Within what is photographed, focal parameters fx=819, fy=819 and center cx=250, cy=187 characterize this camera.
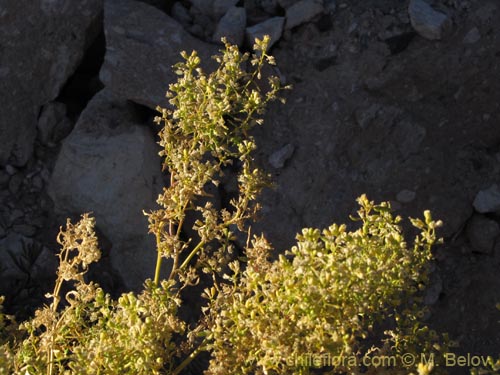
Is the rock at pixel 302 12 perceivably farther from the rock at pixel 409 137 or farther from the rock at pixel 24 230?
the rock at pixel 24 230

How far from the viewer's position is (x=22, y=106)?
4.54 m

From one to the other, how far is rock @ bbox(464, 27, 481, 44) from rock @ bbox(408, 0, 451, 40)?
0.11 meters

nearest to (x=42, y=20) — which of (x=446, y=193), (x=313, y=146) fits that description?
(x=313, y=146)

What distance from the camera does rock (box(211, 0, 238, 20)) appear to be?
15.1 feet

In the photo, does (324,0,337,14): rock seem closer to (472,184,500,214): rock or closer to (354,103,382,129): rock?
(354,103,382,129): rock

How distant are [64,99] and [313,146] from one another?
4.84 feet

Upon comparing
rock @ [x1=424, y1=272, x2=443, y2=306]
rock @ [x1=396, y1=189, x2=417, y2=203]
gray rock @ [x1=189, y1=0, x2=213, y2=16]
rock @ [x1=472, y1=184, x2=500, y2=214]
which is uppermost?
gray rock @ [x1=189, y1=0, x2=213, y2=16]

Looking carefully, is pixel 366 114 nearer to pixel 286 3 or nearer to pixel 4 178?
pixel 286 3

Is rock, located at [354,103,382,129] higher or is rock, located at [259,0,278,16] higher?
rock, located at [259,0,278,16]

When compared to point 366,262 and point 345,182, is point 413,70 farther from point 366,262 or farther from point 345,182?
point 366,262

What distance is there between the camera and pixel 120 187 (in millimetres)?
4371

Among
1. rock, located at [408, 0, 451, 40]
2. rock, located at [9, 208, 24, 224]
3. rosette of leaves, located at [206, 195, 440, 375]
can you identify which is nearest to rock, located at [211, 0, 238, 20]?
rock, located at [408, 0, 451, 40]

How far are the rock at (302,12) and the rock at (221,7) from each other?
1.08 feet

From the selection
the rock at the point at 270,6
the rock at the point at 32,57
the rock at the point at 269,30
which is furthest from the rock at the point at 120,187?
the rock at the point at 270,6
